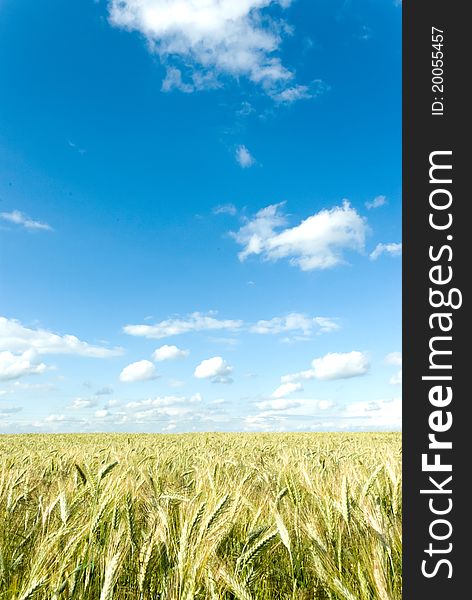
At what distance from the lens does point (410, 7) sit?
1940 mm

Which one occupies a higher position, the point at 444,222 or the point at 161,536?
the point at 444,222

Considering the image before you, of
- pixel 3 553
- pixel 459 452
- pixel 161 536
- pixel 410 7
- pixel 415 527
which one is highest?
pixel 410 7

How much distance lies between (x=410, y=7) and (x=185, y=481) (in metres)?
3.76

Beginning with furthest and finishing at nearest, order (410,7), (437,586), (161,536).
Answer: (161,536), (410,7), (437,586)

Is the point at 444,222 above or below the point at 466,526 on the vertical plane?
above

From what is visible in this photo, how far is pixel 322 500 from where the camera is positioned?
8.89 ft

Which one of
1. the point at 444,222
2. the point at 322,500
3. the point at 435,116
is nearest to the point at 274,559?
the point at 322,500

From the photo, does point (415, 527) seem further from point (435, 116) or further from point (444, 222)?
point (435, 116)

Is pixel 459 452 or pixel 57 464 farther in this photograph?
pixel 57 464

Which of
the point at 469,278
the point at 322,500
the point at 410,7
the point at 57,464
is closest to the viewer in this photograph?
the point at 469,278

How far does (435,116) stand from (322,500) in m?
2.00

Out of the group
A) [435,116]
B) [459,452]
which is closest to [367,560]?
[459,452]

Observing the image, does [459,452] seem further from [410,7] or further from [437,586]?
[410,7]

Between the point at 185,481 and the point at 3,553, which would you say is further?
the point at 185,481
